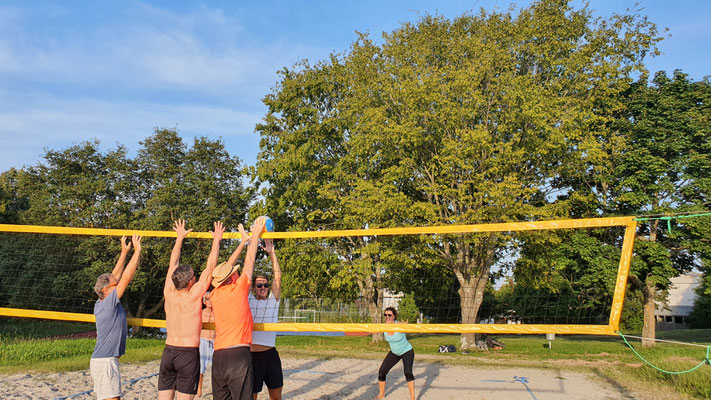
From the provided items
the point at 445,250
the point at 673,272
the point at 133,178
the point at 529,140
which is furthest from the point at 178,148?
the point at 673,272

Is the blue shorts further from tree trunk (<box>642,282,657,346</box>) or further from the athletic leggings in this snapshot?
tree trunk (<box>642,282,657,346</box>)

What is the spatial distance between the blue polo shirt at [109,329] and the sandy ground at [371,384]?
9.21 feet

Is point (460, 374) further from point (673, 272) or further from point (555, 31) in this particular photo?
point (555, 31)

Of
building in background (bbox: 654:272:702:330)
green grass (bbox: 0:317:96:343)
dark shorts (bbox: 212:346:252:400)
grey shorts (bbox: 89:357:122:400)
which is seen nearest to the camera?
dark shorts (bbox: 212:346:252:400)

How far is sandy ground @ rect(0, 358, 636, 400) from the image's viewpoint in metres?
7.00

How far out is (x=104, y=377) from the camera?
418 centimetres

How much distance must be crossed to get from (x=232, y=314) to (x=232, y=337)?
0.59 feet

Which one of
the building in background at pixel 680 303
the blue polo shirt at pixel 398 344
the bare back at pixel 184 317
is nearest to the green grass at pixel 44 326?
the blue polo shirt at pixel 398 344

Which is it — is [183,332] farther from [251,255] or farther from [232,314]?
[251,255]

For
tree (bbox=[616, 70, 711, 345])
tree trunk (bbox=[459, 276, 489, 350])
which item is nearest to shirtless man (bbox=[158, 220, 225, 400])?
tree trunk (bbox=[459, 276, 489, 350])

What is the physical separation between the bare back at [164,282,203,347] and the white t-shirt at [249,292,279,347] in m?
0.80

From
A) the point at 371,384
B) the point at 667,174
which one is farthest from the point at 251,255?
the point at 667,174

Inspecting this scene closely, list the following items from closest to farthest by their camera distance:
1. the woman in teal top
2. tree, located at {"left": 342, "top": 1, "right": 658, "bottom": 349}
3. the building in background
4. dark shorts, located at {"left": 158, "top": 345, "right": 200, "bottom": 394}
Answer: dark shorts, located at {"left": 158, "top": 345, "right": 200, "bottom": 394} → the woman in teal top → tree, located at {"left": 342, "top": 1, "right": 658, "bottom": 349} → the building in background

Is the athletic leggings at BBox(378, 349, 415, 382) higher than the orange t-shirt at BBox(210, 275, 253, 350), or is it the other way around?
the orange t-shirt at BBox(210, 275, 253, 350)
